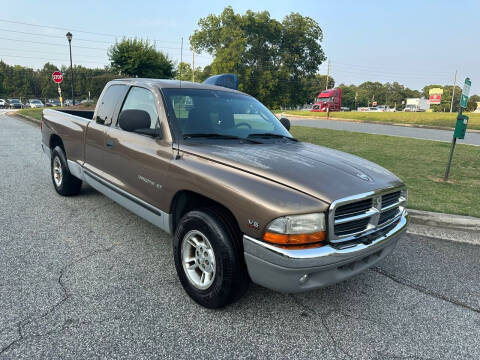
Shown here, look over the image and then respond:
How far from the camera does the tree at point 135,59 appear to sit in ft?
85.3

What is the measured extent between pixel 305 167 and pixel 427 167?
6913 millimetres

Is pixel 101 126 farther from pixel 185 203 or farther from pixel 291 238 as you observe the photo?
pixel 291 238

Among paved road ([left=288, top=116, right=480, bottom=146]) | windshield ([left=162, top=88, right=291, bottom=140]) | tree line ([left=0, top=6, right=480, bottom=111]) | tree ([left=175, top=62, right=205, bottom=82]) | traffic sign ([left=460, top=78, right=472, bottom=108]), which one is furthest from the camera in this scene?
tree ([left=175, top=62, right=205, bottom=82])

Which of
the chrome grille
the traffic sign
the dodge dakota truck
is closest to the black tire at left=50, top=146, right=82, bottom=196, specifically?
the dodge dakota truck

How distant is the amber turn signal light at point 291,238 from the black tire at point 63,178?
4042 millimetres

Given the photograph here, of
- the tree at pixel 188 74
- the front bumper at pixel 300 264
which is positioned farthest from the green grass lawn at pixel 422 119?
the front bumper at pixel 300 264

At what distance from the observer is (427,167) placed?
8195 mm

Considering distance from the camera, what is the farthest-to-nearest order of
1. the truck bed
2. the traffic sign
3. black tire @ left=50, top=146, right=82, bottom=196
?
the traffic sign < black tire @ left=50, top=146, right=82, bottom=196 < the truck bed

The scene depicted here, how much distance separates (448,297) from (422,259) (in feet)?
2.50

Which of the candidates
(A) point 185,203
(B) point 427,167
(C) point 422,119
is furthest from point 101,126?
(C) point 422,119

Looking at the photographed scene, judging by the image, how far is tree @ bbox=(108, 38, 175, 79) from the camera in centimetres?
2600

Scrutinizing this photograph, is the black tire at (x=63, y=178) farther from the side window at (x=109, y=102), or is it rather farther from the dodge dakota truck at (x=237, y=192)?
the dodge dakota truck at (x=237, y=192)

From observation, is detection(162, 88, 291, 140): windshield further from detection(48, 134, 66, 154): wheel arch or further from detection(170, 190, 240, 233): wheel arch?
detection(48, 134, 66, 154): wheel arch

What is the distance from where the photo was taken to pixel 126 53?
2617cm
